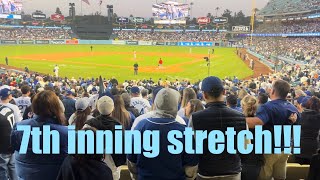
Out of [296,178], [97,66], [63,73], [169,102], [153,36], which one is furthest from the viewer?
[153,36]

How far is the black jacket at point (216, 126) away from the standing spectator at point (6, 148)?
3.14 m

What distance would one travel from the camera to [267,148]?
501cm

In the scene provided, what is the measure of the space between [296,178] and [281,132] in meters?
1.09

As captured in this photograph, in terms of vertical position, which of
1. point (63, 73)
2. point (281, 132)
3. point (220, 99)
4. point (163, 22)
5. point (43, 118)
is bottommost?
point (63, 73)

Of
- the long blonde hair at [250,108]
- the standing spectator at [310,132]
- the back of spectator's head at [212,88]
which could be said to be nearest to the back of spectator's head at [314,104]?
the standing spectator at [310,132]

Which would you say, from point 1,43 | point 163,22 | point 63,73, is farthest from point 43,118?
point 163,22

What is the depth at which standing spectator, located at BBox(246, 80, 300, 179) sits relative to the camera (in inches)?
193

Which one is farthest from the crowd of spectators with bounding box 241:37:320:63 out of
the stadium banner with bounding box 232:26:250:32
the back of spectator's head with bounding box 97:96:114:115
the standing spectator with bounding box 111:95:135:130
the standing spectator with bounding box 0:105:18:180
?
the back of spectator's head with bounding box 97:96:114:115

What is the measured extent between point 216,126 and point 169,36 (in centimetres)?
9977

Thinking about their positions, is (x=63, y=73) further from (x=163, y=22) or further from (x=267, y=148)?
(x=163, y=22)

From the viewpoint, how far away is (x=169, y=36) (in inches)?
4035

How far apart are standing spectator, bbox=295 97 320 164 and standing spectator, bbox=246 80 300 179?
1.13 metres

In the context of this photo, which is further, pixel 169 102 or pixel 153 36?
pixel 153 36

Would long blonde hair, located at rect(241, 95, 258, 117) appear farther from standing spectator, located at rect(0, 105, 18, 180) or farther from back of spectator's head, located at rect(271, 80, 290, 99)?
standing spectator, located at rect(0, 105, 18, 180)
